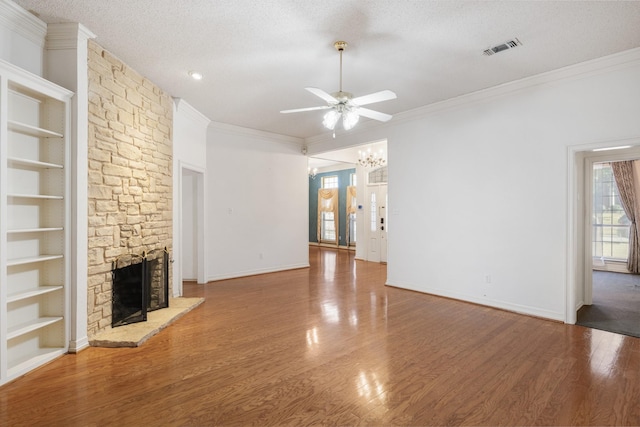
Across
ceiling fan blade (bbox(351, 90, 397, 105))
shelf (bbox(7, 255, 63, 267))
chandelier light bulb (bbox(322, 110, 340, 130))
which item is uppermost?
ceiling fan blade (bbox(351, 90, 397, 105))

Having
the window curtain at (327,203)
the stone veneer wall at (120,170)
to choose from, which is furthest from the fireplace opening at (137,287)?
the window curtain at (327,203)

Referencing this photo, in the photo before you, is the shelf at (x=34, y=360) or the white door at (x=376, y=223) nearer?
the shelf at (x=34, y=360)

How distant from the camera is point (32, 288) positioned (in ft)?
9.64

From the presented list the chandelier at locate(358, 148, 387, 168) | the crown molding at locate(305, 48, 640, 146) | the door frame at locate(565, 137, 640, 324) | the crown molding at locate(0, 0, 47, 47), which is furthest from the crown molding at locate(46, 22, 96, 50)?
the chandelier at locate(358, 148, 387, 168)

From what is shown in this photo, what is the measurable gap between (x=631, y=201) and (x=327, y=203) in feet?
26.8

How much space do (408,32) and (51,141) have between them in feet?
11.6

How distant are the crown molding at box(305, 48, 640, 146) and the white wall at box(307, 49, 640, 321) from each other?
1cm

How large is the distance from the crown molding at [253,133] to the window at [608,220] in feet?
22.6

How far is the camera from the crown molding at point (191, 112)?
505 cm

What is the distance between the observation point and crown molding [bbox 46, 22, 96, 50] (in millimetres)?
3029

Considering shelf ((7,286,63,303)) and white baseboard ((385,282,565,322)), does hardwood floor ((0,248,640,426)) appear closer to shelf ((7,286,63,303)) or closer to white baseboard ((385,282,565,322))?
white baseboard ((385,282,565,322))

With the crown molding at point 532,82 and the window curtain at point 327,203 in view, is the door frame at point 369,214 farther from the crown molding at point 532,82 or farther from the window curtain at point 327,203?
the crown molding at point 532,82

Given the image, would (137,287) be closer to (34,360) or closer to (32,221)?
(34,360)

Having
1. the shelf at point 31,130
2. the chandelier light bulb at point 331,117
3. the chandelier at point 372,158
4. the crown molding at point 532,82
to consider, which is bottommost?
the shelf at point 31,130
